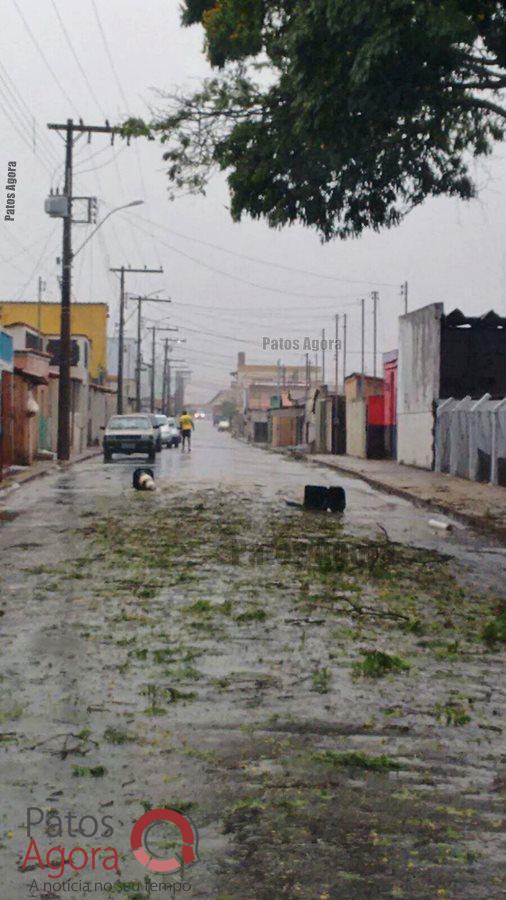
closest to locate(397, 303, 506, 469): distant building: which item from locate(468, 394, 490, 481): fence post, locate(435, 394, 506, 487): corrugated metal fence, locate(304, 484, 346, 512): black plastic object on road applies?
locate(435, 394, 506, 487): corrugated metal fence

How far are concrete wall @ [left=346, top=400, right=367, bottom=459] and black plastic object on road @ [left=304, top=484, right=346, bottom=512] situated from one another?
103ft

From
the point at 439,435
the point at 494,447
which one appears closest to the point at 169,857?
the point at 494,447

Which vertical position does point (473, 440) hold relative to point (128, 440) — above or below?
above

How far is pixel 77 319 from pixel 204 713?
93.2m

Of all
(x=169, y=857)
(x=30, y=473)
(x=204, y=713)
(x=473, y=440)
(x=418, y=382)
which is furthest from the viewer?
(x=418, y=382)

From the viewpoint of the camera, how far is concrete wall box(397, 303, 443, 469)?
4122 centimetres

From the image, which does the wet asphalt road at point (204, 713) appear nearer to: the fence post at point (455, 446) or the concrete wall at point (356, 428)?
the fence post at point (455, 446)

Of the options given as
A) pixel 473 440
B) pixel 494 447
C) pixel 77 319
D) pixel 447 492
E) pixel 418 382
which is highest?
pixel 77 319

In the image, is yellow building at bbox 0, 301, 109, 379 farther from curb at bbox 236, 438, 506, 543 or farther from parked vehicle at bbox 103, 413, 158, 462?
curb at bbox 236, 438, 506, 543

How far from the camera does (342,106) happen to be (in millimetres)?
17562

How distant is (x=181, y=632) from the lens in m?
9.27

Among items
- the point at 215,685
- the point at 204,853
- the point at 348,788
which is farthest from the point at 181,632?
the point at 204,853

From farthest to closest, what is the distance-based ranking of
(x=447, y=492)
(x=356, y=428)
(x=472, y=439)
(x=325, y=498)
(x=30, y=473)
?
(x=356, y=428) → (x=30, y=473) → (x=472, y=439) → (x=447, y=492) → (x=325, y=498)

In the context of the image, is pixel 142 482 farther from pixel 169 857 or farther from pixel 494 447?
pixel 169 857
